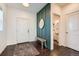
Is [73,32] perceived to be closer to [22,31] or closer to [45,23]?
[45,23]

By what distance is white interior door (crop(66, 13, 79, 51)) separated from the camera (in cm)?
205

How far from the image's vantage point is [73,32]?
2.21m

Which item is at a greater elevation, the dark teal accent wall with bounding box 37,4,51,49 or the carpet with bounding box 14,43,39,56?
the dark teal accent wall with bounding box 37,4,51,49

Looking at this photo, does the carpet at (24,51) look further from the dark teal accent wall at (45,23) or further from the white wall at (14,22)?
the dark teal accent wall at (45,23)

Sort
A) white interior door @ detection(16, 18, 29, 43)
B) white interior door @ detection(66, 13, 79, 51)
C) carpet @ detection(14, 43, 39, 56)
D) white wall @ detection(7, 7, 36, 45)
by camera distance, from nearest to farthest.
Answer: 1. carpet @ detection(14, 43, 39, 56)
2. white interior door @ detection(66, 13, 79, 51)
3. white interior door @ detection(16, 18, 29, 43)
4. white wall @ detection(7, 7, 36, 45)

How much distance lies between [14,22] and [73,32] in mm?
1820

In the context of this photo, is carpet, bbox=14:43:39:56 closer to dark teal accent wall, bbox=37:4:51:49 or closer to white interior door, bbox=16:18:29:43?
white interior door, bbox=16:18:29:43

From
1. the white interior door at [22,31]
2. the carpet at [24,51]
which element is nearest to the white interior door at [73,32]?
the carpet at [24,51]

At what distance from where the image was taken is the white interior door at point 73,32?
6.74ft

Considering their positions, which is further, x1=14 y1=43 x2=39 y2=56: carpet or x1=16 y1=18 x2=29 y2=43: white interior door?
x1=16 y1=18 x2=29 y2=43: white interior door

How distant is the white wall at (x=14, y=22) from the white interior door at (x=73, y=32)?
1.08m

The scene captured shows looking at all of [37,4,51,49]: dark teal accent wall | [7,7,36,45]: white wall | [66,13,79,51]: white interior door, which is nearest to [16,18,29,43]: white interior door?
[7,7,36,45]: white wall

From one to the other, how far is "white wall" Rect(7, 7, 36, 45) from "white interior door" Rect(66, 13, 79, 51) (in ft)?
3.55

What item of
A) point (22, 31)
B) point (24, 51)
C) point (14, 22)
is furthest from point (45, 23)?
point (24, 51)
